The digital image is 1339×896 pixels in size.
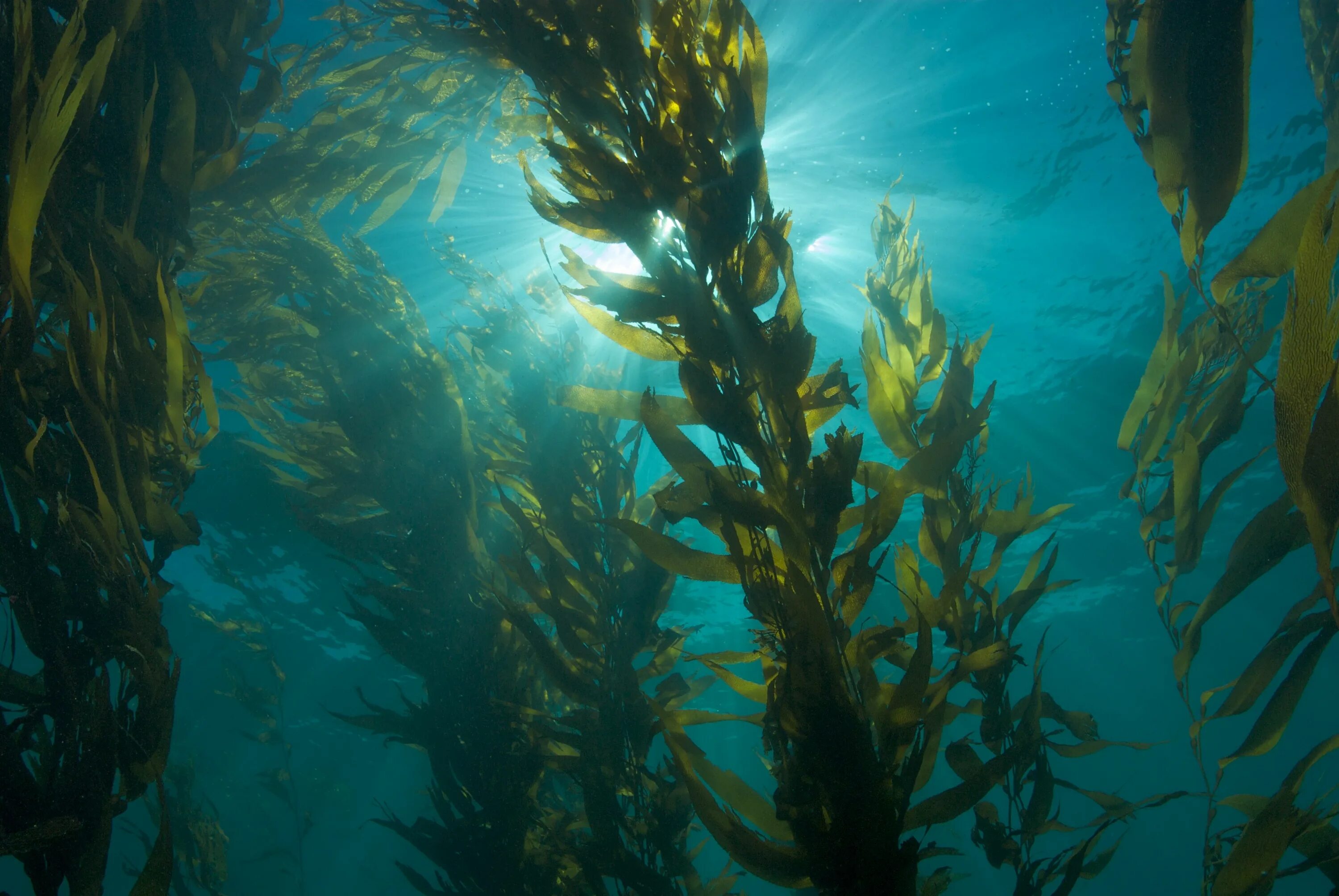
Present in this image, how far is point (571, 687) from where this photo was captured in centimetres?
237

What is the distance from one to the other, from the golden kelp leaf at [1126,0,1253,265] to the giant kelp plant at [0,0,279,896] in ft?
9.63

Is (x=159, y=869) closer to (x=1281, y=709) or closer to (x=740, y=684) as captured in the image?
(x=740, y=684)

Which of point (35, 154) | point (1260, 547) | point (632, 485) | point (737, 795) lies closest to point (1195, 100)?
point (1260, 547)

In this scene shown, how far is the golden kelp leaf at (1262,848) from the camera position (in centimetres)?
127

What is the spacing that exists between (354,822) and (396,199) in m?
42.5

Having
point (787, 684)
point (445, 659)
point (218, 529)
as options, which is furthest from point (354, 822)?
point (787, 684)

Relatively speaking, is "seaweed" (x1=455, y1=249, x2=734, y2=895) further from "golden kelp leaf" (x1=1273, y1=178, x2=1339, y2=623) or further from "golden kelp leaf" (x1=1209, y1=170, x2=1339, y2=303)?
"golden kelp leaf" (x1=1209, y1=170, x2=1339, y2=303)

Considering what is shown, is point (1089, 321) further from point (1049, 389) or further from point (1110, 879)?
point (1110, 879)

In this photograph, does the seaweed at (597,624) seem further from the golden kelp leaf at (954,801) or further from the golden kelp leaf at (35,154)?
the golden kelp leaf at (35,154)

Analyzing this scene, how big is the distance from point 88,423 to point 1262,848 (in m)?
3.48

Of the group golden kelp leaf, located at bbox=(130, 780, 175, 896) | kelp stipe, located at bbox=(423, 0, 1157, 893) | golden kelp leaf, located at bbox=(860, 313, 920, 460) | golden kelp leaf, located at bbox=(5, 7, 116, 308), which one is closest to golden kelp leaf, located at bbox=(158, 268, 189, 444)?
golden kelp leaf, located at bbox=(5, 7, 116, 308)

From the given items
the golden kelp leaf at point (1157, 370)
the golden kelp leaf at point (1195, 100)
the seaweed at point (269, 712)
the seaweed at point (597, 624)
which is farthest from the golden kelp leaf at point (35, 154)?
the seaweed at point (269, 712)

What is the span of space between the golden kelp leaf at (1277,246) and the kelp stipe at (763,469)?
69 centimetres

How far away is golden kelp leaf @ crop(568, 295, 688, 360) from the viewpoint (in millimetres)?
1624
